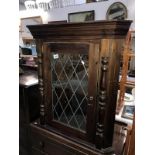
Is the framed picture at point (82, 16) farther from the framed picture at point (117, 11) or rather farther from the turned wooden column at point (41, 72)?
the turned wooden column at point (41, 72)

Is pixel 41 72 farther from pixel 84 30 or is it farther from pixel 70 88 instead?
pixel 84 30

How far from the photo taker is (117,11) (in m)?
2.47

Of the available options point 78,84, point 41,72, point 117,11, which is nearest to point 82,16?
point 117,11

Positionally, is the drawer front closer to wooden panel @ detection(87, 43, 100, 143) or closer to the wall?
wooden panel @ detection(87, 43, 100, 143)

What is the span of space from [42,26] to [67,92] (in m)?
0.43

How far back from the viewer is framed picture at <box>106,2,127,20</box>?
7.87 ft

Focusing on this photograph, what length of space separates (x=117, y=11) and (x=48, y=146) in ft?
6.96

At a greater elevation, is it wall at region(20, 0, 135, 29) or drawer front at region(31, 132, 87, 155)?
wall at region(20, 0, 135, 29)

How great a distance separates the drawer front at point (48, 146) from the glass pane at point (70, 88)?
15 cm

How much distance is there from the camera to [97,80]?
33.8 inches

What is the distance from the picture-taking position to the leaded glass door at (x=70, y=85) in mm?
910

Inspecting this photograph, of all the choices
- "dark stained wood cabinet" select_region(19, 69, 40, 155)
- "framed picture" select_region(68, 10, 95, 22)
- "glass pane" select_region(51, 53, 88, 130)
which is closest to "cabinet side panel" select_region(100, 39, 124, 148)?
"glass pane" select_region(51, 53, 88, 130)
